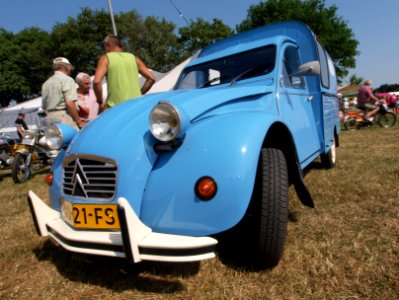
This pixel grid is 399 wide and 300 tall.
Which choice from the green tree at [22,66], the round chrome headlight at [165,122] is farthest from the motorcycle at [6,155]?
the green tree at [22,66]

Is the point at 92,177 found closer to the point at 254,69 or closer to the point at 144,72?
the point at 254,69

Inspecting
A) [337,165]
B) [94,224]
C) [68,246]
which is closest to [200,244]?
[94,224]

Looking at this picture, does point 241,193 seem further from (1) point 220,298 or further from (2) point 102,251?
(2) point 102,251

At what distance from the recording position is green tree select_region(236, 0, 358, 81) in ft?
81.6

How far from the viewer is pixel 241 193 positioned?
4.79 feet

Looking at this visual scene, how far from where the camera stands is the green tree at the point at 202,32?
30.7 meters

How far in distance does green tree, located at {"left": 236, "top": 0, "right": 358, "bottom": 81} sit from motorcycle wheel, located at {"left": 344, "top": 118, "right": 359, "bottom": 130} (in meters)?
16.1

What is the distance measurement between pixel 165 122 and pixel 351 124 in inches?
425

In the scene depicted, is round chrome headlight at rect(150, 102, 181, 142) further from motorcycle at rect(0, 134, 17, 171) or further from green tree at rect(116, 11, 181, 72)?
green tree at rect(116, 11, 181, 72)

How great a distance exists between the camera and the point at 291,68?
3012 mm

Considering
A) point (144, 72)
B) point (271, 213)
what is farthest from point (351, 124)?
point (271, 213)

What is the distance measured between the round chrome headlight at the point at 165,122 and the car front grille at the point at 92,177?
0.29m

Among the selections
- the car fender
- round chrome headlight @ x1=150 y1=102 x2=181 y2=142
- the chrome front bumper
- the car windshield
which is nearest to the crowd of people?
the car windshield

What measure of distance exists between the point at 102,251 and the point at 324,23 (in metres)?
28.0
